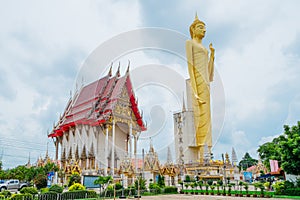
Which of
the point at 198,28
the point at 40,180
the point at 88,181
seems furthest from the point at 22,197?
the point at 198,28

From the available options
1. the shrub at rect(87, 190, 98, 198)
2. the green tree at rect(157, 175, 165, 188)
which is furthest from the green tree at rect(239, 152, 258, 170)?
the shrub at rect(87, 190, 98, 198)

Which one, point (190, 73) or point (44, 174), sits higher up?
point (190, 73)

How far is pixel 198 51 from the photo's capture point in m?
36.9

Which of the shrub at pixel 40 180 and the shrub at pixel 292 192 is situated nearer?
the shrub at pixel 292 192

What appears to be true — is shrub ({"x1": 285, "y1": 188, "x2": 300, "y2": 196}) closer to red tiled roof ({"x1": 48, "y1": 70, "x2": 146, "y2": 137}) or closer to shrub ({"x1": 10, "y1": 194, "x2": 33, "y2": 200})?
shrub ({"x1": 10, "y1": 194, "x2": 33, "y2": 200})

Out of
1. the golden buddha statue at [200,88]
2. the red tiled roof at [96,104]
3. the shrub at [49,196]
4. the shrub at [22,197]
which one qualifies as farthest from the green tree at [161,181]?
the golden buddha statue at [200,88]

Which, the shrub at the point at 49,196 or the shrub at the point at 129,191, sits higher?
the shrub at the point at 49,196

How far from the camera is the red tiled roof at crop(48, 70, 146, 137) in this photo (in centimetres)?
2919

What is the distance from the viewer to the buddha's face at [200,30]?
38.0m

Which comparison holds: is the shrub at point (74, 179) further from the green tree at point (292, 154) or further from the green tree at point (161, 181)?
the green tree at point (292, 154)

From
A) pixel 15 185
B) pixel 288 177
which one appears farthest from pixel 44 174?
pixel 288 177

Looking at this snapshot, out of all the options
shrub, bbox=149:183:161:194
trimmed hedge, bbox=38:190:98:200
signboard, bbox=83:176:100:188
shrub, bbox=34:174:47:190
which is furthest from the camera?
shrub, bbox=34:174:47:190

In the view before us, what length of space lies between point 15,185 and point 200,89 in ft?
83.9

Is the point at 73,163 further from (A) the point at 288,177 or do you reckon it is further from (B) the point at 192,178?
(A) the point at 288,177
